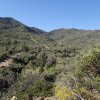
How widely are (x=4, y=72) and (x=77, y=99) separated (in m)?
37.3

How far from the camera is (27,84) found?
4962 centimetres

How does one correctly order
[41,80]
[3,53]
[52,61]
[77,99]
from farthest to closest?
[3,53] < [52,61] < [41,80] < [77,99]

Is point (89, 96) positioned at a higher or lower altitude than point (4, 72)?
higher

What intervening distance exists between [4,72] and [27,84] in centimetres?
1075

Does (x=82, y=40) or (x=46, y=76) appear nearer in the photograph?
(x=46, y=76)

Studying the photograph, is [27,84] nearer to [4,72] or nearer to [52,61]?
[4,72]

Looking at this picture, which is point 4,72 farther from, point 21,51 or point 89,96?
point 89,96

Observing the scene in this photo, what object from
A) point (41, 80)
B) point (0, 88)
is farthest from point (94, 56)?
point (0, 88)

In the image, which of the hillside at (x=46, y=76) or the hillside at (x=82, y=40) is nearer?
the hillside at (x=46, y=76)

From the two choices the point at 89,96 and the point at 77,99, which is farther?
the point at 89,96

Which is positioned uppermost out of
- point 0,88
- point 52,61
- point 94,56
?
point 94,56

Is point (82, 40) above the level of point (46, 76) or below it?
above

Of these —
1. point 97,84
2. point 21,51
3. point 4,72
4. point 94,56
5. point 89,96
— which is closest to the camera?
point 89,96

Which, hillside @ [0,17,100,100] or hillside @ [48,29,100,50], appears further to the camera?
hillside @ [48,29,100,50]
